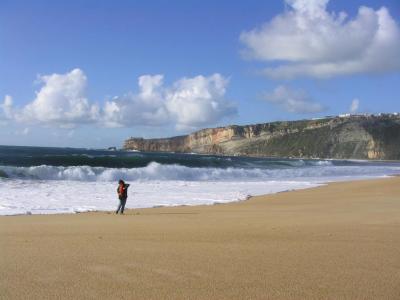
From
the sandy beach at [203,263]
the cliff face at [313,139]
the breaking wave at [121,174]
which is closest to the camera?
the sandy beach at [203,263]

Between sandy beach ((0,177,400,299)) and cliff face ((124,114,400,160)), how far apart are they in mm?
138620

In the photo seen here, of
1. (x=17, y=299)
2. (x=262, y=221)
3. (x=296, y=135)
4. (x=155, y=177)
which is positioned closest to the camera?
(x=17, y=299)

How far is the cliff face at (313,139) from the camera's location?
14225 centimetres

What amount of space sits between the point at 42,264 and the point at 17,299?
1265 mm

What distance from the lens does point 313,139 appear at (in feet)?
529

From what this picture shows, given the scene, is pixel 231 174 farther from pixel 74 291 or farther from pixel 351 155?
pixel 351 155

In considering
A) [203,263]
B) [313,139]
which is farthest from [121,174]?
[313,139]

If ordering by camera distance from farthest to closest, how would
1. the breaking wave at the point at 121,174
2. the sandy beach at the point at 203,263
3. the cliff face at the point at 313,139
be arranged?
the cliff face at the point at 313,139 < the breaking wave at the point at 121,174 < the sandy beach at the point at 203,263

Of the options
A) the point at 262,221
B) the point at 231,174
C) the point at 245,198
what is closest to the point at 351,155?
the point at 231,174

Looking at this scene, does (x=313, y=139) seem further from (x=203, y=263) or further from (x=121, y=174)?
(x=203, y=263)

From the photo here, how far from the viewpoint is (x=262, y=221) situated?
10180 millimetres

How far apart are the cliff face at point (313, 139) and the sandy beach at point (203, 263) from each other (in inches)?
5457

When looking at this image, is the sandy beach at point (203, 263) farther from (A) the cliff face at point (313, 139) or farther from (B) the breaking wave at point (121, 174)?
(A) the cliff face at point (313, 139)

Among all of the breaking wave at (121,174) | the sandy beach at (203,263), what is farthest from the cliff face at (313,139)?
the sandy beach at (203,263)
